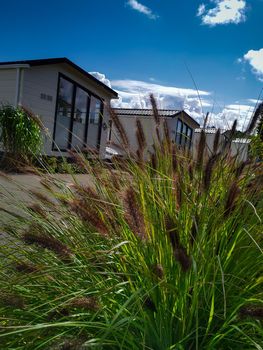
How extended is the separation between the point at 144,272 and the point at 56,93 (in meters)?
12.9

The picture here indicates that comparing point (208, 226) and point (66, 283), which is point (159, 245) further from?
point (66, 283)

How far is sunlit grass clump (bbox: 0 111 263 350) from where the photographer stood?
1050 mm

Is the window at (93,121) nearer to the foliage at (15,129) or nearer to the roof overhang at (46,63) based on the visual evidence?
the roof overhang at (46,63)

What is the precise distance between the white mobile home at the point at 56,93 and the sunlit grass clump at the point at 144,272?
28.5ft

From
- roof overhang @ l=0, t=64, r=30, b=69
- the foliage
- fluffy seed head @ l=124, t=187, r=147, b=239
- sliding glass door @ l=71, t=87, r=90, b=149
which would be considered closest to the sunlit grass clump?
fluffy seed head @ l=124, t=187, r=147, b=239

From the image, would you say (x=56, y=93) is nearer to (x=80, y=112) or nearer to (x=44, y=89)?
(x=44, y=89)

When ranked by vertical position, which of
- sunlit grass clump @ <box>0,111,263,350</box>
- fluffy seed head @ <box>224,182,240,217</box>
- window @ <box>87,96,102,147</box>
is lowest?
sunlit grass clump @ <box>0,111,263,350</box>

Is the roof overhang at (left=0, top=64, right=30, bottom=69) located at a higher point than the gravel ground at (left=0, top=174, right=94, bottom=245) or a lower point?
higher

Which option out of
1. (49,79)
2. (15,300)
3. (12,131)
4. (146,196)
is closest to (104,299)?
(15,300)

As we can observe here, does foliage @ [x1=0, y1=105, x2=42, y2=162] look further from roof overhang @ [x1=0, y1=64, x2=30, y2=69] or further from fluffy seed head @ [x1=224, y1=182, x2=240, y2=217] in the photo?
fluffy seed head @ [x1=224, y1=182, x2=240, y2=217]

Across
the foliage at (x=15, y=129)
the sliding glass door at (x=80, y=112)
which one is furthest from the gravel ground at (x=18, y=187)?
the sliding glass door at (x=80, y=112)

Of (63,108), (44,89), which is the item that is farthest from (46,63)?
(63,108)

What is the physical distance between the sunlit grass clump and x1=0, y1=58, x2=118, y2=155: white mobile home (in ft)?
28.5

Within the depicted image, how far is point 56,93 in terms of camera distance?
13414 millimetres
